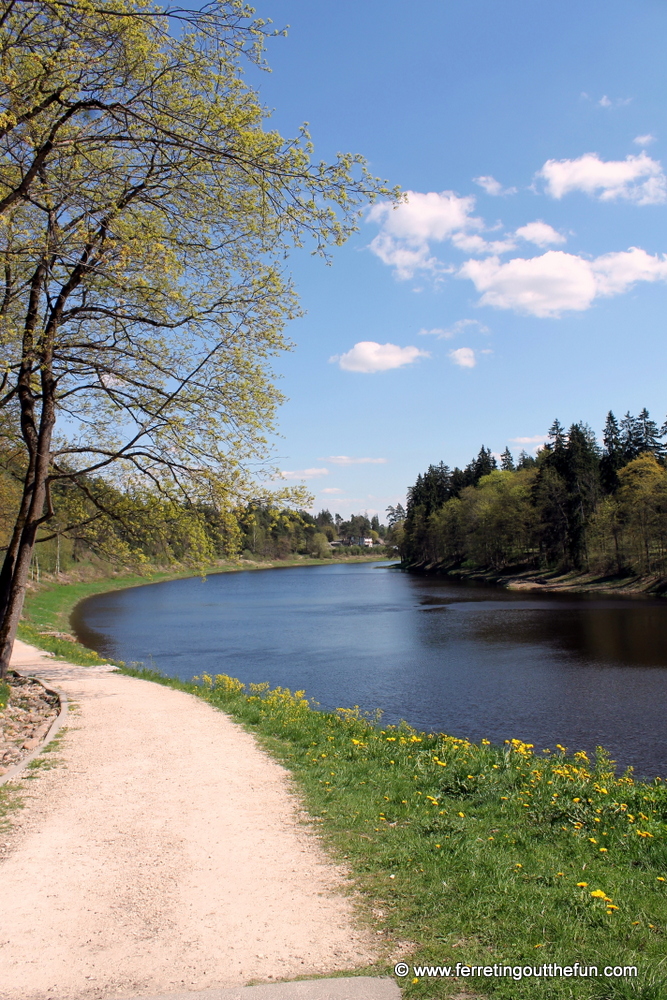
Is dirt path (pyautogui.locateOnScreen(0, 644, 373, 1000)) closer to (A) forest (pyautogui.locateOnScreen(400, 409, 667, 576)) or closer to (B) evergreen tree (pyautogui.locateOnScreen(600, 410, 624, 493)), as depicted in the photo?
(A) forest (pyautogui.locateOnScreen(400, 409, 667, 576))

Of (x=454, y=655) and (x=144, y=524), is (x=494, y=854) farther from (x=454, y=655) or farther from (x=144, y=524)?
(x=454, y=655)

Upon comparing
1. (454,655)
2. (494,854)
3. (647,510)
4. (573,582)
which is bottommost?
(573,582)

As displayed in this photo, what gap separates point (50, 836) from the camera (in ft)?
18.8

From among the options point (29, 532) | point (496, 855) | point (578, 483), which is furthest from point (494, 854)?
point (578, 483)

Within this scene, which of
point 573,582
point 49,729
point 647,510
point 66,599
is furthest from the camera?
point 573,582

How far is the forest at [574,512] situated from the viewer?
52.1 metres

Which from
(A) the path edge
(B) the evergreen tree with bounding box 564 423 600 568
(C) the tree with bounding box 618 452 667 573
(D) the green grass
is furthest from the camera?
(B) the evergreen tree with bounding box 564 423 600 568

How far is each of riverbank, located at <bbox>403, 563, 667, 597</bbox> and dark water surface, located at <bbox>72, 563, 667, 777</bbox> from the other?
14.4 feet

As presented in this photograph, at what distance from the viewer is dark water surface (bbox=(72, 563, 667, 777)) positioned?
51.5 feet

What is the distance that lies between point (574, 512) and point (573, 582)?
26.0 ft

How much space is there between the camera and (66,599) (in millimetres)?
51188

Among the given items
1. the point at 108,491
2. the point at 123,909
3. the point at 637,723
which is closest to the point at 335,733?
the point at 123,909

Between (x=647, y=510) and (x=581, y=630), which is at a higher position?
(x=647, y=510)

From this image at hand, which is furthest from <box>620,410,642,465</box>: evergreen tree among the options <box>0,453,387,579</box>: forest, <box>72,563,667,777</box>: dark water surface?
<box>0,453,387,579</box>: forest
